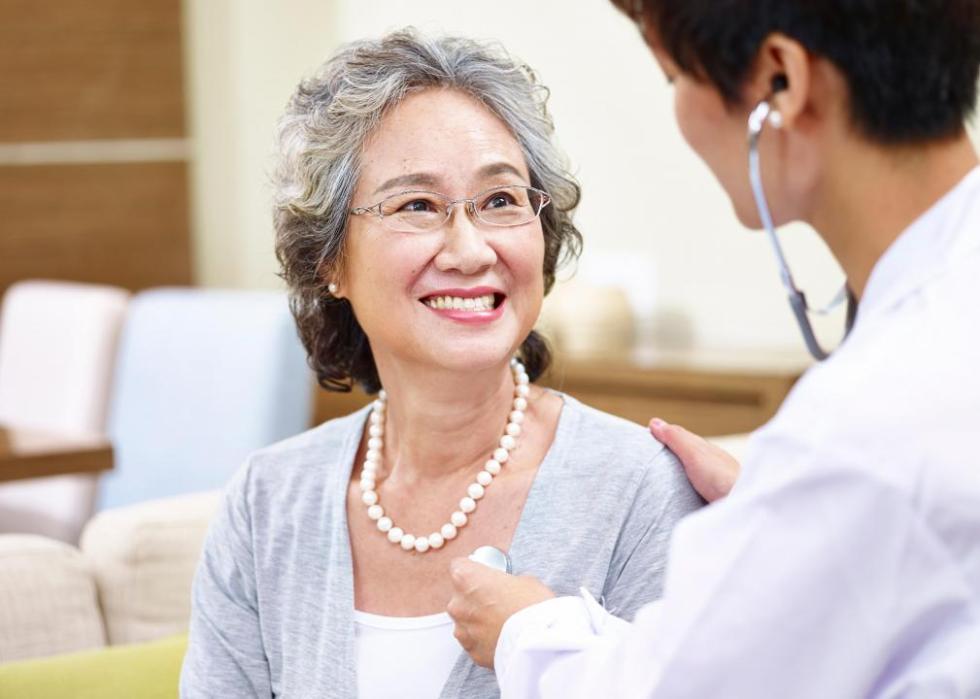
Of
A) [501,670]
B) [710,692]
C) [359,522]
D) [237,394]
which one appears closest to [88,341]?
[237,394]

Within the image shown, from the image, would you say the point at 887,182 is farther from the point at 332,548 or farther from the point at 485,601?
the point at 332,548

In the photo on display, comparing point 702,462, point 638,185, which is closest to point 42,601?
point 702,462

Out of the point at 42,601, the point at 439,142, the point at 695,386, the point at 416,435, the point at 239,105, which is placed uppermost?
the point at 439,142

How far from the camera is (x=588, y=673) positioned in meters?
1.06

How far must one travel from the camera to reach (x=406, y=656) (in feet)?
5.13

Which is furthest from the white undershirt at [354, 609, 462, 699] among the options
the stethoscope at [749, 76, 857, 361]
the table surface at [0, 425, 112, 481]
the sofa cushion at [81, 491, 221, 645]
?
the table surface at [0, 425, 112, 481]

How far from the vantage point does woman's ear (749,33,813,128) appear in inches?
37.3

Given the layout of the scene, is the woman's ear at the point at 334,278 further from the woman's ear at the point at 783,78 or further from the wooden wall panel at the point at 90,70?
the wooden wall panel at the point at 90,70

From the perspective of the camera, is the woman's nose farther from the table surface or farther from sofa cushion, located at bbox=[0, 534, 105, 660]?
the table surface

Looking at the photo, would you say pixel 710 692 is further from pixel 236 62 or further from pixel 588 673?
pixel 236 62

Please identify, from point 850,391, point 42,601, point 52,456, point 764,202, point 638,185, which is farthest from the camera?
point 638,185

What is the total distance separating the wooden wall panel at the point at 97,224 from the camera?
192 inches

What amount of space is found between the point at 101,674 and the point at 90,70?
3549mm

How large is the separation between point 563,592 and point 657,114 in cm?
268
